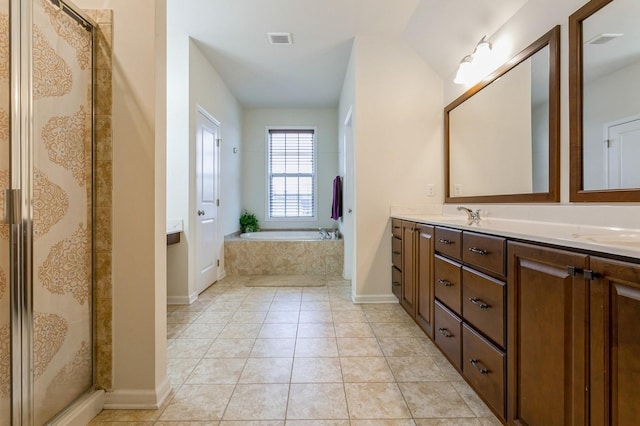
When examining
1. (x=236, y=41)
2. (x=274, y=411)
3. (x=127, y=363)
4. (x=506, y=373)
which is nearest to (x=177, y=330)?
(x=127, y=363)

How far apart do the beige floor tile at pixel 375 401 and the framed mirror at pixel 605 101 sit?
1.33m

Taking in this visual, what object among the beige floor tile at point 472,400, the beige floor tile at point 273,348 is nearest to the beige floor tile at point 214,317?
the beige floor tile at point 273,348

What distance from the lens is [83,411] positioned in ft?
4.46

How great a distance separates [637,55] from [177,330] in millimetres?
3072

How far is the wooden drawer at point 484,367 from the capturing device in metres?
1.27

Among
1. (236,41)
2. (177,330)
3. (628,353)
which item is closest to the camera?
(628,353)

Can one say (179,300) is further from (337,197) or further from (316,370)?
(337,197)

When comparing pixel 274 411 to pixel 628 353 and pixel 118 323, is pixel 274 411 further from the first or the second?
pixel 628 353

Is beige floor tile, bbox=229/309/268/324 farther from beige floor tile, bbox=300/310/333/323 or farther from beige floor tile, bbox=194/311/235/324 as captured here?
beige floor tile, bbox=300/310/333/323

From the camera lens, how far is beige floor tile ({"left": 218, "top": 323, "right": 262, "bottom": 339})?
2279 mm

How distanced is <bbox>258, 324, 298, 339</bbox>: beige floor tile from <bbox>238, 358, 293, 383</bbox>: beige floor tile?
0.34 m

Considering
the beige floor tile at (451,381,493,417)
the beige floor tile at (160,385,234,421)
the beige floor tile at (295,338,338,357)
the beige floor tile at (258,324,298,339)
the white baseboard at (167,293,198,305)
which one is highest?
the white baseboard at (167,293,198,305)

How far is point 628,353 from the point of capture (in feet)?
2.49

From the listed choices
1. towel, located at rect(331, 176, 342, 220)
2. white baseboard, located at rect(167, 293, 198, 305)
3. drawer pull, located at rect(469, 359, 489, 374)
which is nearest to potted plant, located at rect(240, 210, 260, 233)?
towel, located at rect(331, 176, 342, 220)
